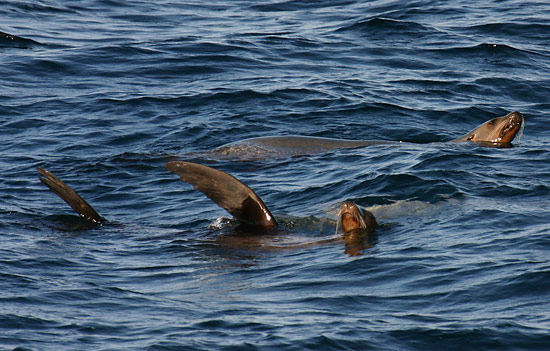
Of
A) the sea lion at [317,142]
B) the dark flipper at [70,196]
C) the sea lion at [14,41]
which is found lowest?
the sea lion at [317,142]

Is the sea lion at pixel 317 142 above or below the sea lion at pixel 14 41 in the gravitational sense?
below

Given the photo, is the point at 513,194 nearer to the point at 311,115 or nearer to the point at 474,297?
the point at 474,297

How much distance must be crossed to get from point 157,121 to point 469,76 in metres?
5.53

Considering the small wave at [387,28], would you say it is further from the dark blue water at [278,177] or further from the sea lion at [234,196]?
the sea lion at [234,196]

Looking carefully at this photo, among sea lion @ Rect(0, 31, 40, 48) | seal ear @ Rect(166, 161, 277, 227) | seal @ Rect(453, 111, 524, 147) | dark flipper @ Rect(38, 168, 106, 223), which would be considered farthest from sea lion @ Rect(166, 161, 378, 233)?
sea lion @ Rect(0, 31, 40, 48)

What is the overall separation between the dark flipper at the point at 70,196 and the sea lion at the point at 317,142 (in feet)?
11.0

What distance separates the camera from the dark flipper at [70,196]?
824 cm

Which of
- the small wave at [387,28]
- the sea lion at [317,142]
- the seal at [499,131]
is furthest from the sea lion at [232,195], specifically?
the small wave at [387,28]

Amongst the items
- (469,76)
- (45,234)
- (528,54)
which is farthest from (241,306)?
(528,54)

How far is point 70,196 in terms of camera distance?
8.41 meters

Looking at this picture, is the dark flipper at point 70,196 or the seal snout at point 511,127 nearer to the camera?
the dark flipper at point 70,196

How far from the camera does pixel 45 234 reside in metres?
8.38

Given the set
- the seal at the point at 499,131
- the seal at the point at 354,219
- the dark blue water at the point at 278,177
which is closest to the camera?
the dark blue water at the point at 278,177

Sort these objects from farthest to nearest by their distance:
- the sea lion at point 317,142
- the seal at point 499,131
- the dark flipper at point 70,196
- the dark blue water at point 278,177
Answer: the seal at point 499,131
the sea lion at point 317,142
the dark flipper at point 70,196
the dark blue water at point 278,177
